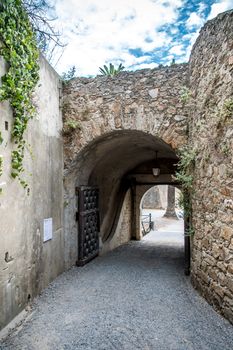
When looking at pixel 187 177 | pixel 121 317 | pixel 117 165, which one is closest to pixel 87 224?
pixel 117 165

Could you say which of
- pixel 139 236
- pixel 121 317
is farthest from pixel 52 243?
pixel 139 236

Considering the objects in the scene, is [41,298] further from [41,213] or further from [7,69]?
[7,69]

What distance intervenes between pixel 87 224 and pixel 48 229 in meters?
1.43

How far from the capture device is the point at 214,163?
3145 millimetres

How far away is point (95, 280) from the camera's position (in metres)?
4.24

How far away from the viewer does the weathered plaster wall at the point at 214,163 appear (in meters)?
2.82

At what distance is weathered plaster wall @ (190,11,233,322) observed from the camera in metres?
2.82

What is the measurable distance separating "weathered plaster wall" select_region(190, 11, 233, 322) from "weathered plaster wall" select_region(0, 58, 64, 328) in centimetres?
206

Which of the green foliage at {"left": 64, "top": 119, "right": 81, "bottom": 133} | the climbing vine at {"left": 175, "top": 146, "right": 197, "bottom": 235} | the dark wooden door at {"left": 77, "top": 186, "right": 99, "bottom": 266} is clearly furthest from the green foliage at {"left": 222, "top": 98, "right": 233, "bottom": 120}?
the dark wooden door at {"left": 77, "top": 186, "right": 99, "bottom": 266}

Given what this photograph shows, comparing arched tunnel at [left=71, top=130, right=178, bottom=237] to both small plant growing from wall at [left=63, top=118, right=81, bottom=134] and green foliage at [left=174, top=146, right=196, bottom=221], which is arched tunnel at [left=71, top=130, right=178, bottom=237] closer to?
small plant growing from wall at [left=63, top=118, right=81, bottom=134]

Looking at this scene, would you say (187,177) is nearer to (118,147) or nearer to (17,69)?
(118,147)

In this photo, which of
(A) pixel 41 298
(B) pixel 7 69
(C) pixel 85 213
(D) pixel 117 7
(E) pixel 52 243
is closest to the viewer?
(B) pixel 7 69

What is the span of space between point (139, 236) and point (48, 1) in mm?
7339

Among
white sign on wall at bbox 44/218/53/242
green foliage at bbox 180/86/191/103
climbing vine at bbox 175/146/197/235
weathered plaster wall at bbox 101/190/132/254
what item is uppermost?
green foliage at bbox 180/86/191/103
